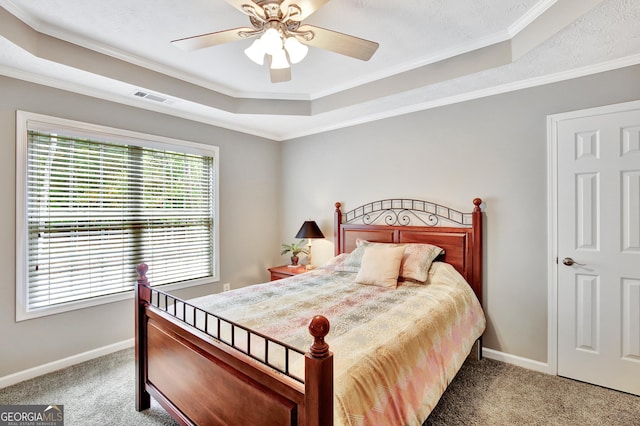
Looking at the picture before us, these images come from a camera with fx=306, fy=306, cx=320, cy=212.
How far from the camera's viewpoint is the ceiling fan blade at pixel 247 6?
1.57 metres

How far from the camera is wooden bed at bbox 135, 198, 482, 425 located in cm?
108

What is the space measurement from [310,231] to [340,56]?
207cm

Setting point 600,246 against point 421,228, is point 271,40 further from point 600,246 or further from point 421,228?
point 600,246

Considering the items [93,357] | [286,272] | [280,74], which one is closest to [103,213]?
[93,357]

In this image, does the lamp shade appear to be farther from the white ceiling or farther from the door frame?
the door frame

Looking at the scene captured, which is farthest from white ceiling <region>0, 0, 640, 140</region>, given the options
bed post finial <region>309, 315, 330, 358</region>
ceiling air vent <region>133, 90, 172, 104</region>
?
bed post finial <region>309, 315, 330, 358</region>

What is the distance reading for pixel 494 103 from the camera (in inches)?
112

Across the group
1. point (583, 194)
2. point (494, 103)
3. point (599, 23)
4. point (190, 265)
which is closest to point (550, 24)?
point (599, 23)

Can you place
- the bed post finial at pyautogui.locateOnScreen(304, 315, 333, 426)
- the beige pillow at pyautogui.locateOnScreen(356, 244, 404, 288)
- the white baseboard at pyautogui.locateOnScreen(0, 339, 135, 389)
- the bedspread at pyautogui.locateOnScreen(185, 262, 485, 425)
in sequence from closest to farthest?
the bed post finial at pyautogui.locateOnScreen(304, 315, 333, 426), the bedspread at pyautogui.locateOnScreen(185, 262, 485, 425), the white baseboard at pyautogui.locateOnScreen(0, 339, 135, 389), the beige pillow at pyautogui.locateOnScreen(356, 244, 404, 288)

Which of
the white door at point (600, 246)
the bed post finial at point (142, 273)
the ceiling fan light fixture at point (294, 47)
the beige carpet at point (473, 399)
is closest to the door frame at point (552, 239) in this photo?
the white door at point (600, 246)

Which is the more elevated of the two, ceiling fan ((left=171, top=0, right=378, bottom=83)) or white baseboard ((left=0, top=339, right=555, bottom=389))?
ceiling fan ((left=171, top=0, right=378, bottom=83))

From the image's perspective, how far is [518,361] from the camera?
2713mm

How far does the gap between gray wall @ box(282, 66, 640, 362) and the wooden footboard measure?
2.36 meters

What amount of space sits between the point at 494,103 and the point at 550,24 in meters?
0.90
